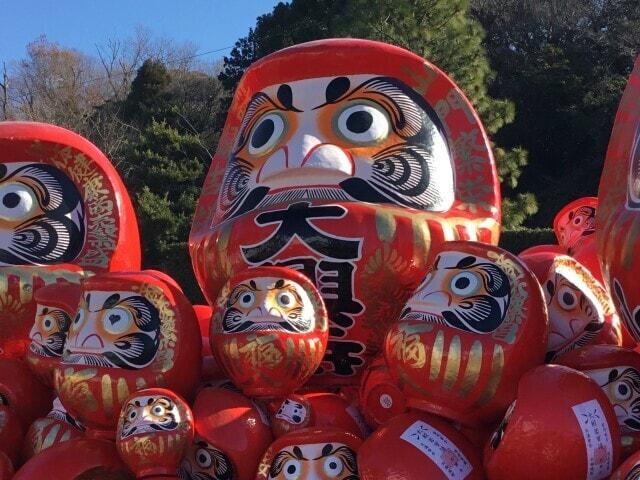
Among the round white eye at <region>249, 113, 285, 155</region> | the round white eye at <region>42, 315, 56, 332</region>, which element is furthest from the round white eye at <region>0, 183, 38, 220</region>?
the round white eye at <region>249, 113, 285, 155</region>

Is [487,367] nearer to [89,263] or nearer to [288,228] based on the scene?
[288,228]

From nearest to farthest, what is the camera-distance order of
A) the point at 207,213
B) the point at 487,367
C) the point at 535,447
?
the point at 535,447, the point at 487,367, the point at 207,213

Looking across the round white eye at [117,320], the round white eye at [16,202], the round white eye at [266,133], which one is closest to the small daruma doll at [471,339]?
the round white eye at [117,320]

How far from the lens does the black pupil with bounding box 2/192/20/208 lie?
3680 mm

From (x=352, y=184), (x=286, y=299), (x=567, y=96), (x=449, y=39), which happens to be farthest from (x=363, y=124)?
(x=567, y=96)

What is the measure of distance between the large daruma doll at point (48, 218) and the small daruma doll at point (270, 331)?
1.06 meters

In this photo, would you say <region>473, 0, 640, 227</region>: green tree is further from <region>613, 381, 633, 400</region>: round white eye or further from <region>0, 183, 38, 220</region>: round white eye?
<region>613, 381, 633, 400</region>: round white eye

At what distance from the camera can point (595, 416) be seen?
2.22 m

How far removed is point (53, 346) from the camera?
342 centimetres

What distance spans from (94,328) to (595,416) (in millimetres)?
1602

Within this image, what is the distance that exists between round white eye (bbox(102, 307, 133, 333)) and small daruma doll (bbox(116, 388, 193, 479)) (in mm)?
272

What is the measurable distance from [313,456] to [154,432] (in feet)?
1.55

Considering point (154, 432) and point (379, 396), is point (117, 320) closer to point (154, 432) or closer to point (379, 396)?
point (154, 432)

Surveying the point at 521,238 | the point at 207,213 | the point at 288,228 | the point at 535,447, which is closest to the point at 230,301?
the point at 288,228
